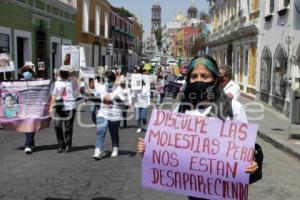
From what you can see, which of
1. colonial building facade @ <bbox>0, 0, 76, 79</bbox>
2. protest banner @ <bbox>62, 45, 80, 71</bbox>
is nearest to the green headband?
colonial building facade @ <bbox>0, 0, 76, 79</bbox>

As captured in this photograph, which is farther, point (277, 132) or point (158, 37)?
point (158, 37)

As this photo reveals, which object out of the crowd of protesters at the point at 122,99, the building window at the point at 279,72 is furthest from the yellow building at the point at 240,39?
the crowd of protesters at the point at 122,99

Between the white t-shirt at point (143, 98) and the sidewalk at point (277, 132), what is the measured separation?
9.68ft

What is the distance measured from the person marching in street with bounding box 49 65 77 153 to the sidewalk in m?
4.25

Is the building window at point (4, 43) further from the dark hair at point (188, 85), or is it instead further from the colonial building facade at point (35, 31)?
the dark hair at point (188, 85)

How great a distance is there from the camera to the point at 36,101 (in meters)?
7.58

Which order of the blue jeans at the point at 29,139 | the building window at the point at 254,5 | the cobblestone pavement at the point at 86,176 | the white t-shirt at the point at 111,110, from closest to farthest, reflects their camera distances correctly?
the cobblestone pavement at the point at 86,176 → the white t-shirt at the point at 111,110 → the blue jeans at the point at 29,139 → the building window at the point at 254,5

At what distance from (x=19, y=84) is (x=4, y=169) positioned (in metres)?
1.30

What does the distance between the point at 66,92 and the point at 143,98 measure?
153 inches

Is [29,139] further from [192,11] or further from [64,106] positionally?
[192,11]

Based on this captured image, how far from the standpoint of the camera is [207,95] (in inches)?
129

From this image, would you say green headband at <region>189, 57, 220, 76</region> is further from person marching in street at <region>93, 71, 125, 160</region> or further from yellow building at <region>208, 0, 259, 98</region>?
yellow building at <region>208, 0, 259, 98</region>

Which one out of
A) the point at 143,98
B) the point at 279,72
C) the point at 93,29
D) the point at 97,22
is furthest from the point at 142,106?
the point at 97,22

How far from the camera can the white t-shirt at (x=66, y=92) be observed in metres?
8.98
